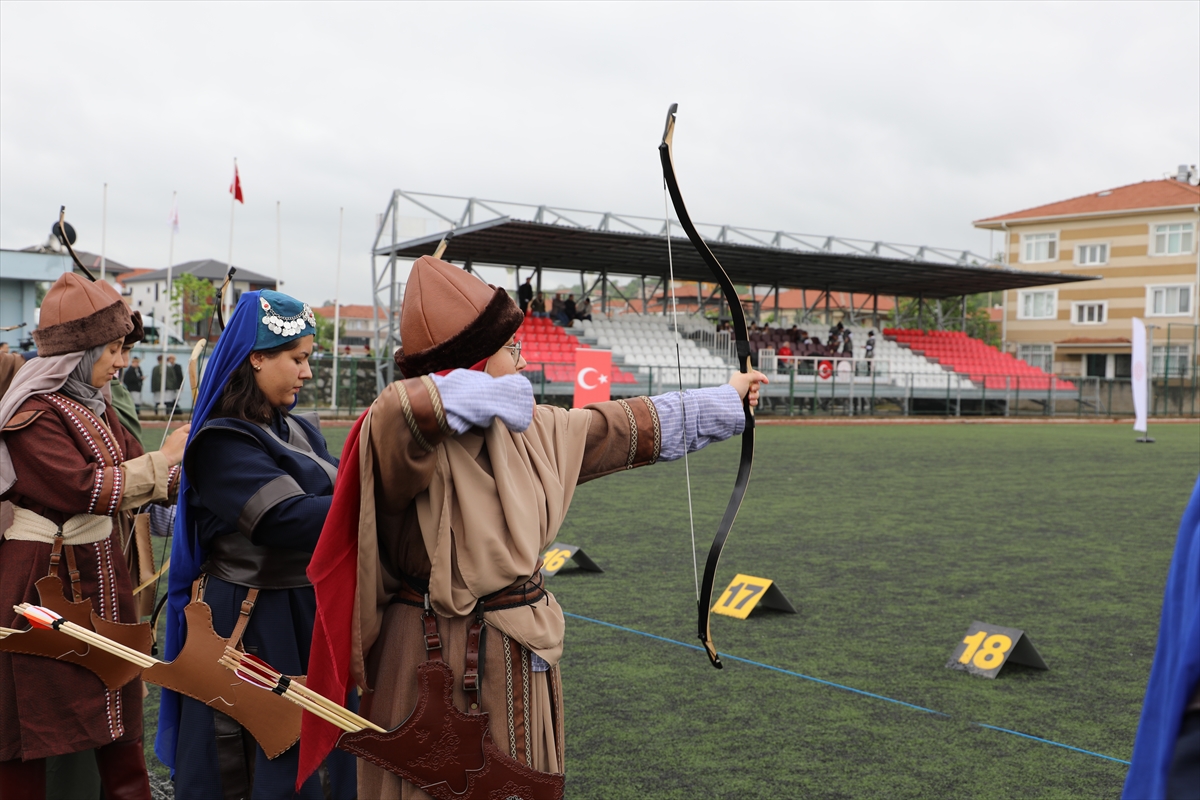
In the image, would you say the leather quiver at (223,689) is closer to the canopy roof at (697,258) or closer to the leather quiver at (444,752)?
the leather quiver at (444,752)

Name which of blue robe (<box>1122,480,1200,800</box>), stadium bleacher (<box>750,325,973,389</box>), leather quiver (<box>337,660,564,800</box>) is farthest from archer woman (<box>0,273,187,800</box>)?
stadium bleacher (<box>750,325,973,389</box>)

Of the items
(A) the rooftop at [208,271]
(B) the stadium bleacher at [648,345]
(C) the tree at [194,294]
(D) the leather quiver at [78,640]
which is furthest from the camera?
(A) the rooftop at [208,271]

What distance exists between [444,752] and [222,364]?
1.08 m

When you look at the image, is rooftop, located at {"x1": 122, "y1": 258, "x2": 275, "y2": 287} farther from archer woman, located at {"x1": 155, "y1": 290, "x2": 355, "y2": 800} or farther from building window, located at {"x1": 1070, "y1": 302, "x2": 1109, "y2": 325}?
archer woman, located at {"x1": 155, "y1": 290, "x2": 355, "y2": 800}

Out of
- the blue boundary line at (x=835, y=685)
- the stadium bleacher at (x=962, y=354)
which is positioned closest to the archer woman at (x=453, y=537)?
the blue boundary line at (x=835, y=685)

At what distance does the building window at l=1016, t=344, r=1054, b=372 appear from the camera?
40094 mm

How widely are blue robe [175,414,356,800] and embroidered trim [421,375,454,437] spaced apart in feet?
2.17

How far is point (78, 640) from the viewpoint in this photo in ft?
8.66

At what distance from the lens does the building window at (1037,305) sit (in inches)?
1663

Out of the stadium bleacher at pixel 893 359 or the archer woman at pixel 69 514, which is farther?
the stadium bleacher at pixel 893 359

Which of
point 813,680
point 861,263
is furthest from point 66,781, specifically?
point 861,263

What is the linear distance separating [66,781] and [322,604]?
1.53 metres

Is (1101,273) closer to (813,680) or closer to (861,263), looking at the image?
(861,263)

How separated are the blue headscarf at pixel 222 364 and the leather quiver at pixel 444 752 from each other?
81cm
